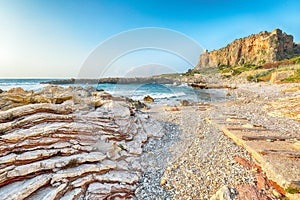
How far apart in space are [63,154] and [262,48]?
95475mm

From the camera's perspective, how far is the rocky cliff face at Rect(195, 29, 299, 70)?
70688mm

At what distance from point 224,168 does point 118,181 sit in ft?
8.93

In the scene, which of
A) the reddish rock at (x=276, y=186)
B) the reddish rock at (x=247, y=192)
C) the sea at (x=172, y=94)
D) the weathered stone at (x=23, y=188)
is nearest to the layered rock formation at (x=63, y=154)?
the weathered stone at (x=23, y=188)

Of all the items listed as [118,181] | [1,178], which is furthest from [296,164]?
[1,178]

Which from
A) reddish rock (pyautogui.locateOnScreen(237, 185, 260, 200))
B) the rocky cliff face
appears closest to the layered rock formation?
reddish rock (pyautogui.locateOnScreen(237, 185, 260, 200))

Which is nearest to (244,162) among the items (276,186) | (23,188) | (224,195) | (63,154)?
(276,186)

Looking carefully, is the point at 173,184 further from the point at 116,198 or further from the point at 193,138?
the point at 193,138

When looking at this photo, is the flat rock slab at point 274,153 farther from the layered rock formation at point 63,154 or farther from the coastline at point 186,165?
the layered rock formation at point 63,154

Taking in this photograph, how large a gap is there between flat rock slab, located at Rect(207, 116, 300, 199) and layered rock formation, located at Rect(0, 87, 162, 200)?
3.10 meters

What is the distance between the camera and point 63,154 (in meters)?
3.70

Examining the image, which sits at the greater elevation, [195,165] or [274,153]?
[274,153]

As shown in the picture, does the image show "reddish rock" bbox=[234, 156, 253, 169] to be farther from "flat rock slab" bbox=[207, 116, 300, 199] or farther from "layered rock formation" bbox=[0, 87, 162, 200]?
"layered rock formation" bbox=[0, 87, 162, 200]

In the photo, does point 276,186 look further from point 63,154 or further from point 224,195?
point 63,154

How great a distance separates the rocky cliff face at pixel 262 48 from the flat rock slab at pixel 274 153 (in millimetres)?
79225
